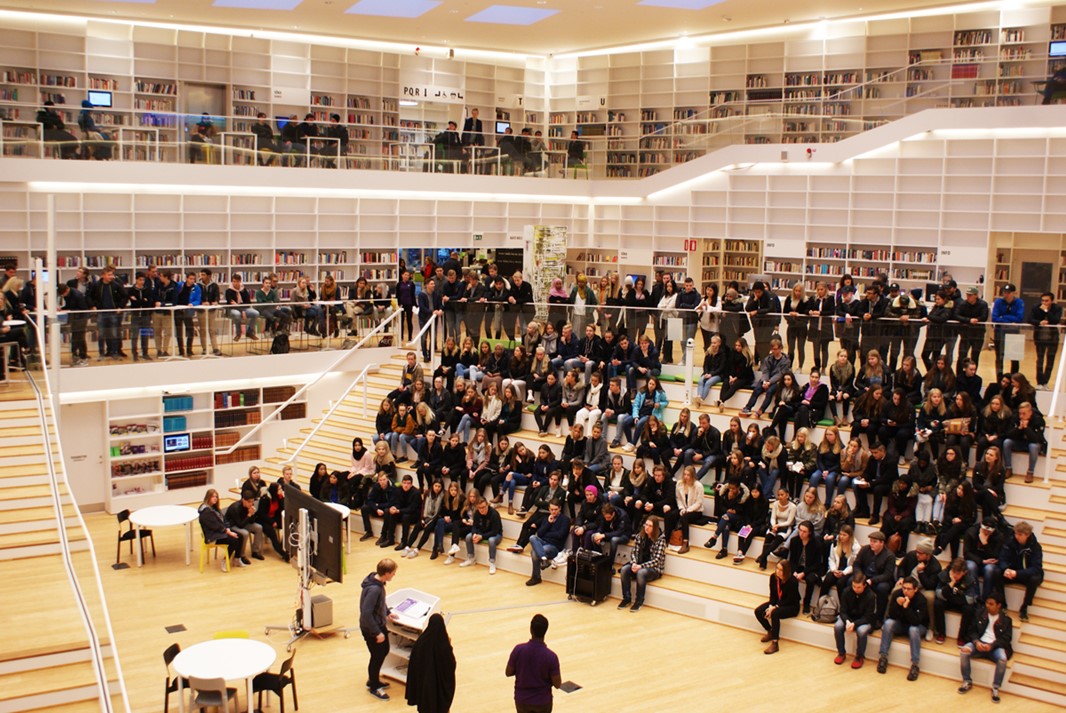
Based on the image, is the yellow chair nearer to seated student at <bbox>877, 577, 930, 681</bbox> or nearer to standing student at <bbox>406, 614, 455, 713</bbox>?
standing student at <bbox>406, 614, 455, 713</bbox>

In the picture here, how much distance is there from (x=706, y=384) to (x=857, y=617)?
4556mm

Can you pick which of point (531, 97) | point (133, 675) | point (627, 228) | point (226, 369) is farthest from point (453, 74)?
point (133, 675)

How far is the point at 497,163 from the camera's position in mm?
20812

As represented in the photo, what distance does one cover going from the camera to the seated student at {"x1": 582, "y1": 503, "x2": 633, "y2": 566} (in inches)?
460

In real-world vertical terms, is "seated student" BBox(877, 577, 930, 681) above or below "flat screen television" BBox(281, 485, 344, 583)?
below

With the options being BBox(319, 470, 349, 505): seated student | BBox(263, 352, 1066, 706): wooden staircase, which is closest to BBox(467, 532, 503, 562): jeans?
BBox(263, 352, 1066, 706): wooden staircase

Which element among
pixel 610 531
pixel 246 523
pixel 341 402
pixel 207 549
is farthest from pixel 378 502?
pixel 341 402

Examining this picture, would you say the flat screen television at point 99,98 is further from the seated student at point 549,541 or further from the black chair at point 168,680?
the black chair at point 168,680

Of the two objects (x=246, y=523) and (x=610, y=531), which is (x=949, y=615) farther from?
(x=246, y=523)

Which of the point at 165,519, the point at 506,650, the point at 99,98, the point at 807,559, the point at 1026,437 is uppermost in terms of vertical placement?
the point at 99,98

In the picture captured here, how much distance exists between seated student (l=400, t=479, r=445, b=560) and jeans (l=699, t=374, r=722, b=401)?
11.9 ft

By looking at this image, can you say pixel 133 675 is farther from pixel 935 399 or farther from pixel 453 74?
pixel 453 74

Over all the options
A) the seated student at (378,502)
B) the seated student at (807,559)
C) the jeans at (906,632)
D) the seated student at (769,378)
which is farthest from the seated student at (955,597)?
the seated student at (378,502)

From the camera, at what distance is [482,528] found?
41.9 ft
